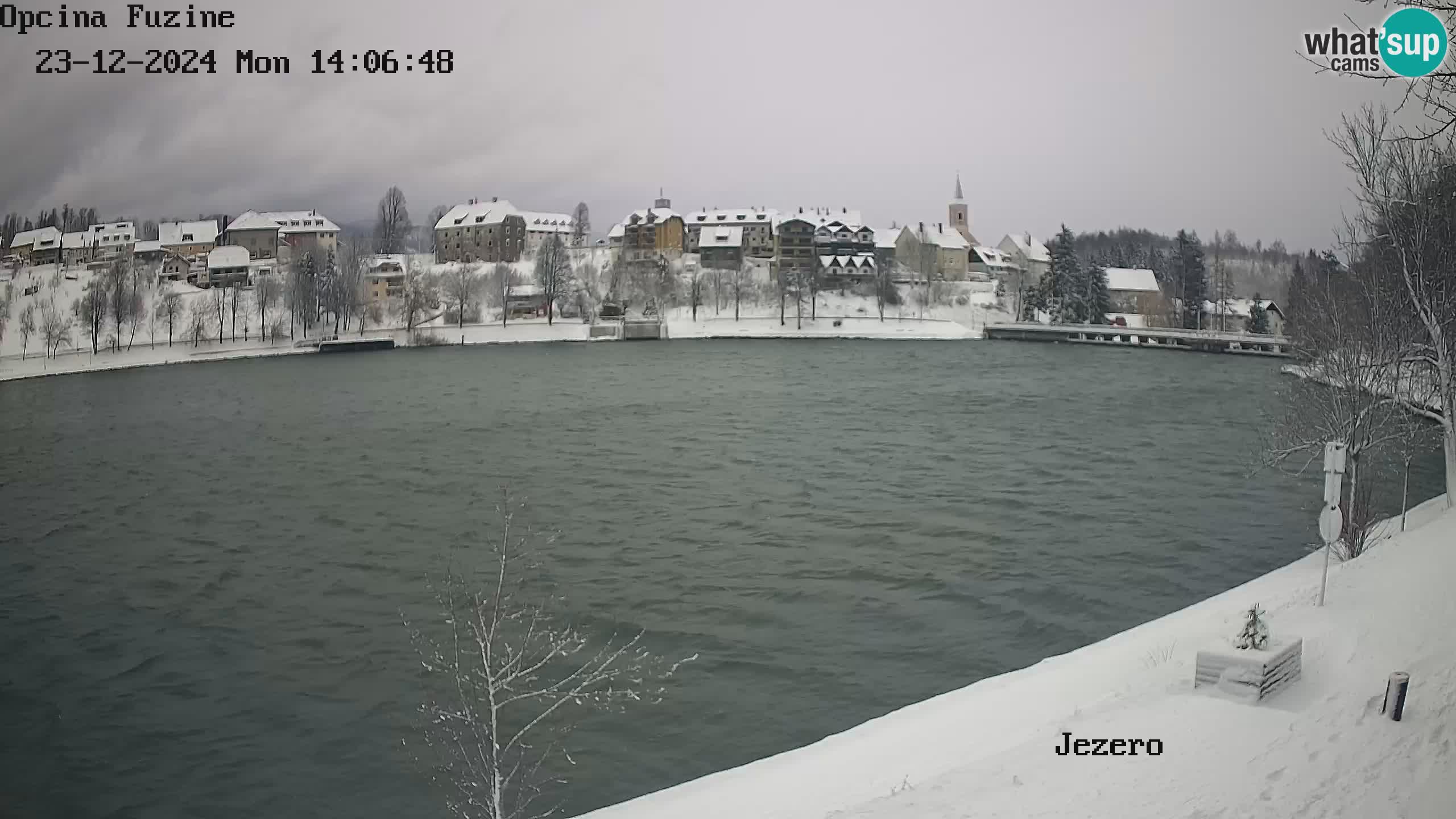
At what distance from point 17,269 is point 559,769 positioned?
3565cm

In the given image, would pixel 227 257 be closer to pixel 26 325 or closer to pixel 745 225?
pixel 26 325

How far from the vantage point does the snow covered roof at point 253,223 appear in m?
78.0

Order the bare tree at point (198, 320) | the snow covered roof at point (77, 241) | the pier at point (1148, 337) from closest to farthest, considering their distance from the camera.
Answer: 1. the snow covered roof at point (77, 241)
2. the bare tree at point (198, 320)
3. the pier at point (1148, 337)

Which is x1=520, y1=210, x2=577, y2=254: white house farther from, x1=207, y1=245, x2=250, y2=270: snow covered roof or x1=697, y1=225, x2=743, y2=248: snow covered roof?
x1=207, y1=245, x2=250, y2=270: snow covered roof

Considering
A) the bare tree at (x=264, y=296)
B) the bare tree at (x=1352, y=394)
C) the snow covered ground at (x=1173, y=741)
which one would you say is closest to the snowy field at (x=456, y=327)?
the bare tree at (x=264, y=296)

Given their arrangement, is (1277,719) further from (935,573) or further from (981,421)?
(981,421)

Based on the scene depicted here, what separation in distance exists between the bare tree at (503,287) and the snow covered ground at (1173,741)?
2605 inches

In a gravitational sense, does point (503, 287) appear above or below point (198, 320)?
above

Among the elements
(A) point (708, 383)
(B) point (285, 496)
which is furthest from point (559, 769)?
(A) point (708, 383)

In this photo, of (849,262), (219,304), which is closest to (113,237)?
(219,304)

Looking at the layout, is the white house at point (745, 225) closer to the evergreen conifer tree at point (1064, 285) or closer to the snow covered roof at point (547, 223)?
the snow covered roof at point (547, 223)

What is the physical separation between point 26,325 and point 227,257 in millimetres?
32717

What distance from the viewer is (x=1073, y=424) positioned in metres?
32.8

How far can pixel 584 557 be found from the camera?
685 inches
